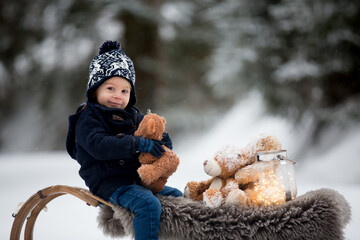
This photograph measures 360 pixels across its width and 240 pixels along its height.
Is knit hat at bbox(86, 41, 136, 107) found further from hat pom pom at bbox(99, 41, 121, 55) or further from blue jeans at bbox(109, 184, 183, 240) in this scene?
blue jeans at bbox(109, 184, 183, 240)

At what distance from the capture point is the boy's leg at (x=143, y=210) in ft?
3.97

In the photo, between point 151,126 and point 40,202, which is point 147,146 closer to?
point 151,126

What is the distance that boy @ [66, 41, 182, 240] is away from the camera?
49.4 inches

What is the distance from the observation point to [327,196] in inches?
51.8

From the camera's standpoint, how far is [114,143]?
Result: 128 centimetres

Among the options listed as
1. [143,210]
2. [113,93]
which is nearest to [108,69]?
[113,93]

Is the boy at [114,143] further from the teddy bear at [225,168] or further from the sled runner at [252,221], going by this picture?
the teddy bear at [225,168]

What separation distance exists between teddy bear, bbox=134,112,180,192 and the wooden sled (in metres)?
0.18

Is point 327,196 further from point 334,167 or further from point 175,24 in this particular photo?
point 175,24

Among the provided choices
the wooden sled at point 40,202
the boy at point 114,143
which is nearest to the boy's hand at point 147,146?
the boy at point 114,143

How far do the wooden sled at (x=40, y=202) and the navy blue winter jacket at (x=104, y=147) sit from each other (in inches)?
2.0

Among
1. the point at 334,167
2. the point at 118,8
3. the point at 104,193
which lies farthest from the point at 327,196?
the point at 118,8

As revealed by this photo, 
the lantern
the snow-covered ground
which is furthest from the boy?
the snow-covered ground

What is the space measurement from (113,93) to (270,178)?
755mm
